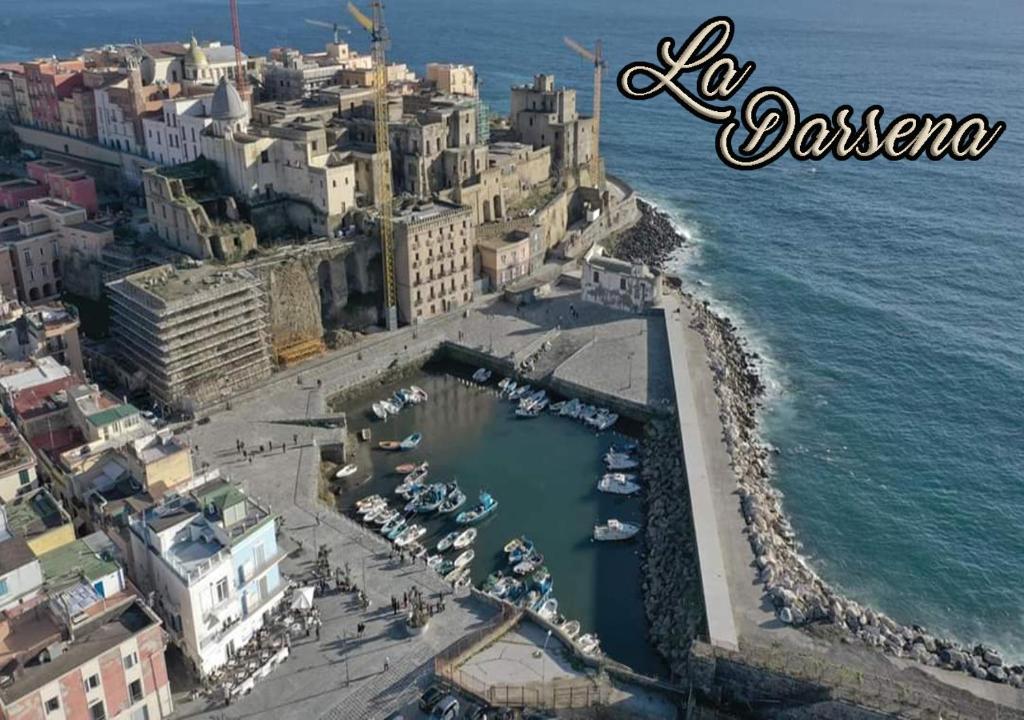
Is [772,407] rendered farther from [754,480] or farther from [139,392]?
[139,392]

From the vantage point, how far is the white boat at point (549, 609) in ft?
148

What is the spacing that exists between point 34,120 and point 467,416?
223 ft

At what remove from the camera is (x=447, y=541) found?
2021 inches

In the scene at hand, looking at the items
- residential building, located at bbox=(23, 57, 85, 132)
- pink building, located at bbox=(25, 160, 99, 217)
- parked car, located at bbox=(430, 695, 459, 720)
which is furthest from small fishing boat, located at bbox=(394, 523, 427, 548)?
residential building, located at bbox=(23, 57, 85, 132)

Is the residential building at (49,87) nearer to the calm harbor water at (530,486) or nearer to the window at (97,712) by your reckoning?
the calm harbor water at (530,486)

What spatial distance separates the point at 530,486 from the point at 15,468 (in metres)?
28.9

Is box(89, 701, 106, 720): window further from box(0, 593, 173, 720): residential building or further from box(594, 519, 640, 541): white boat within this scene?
box(594, 519, 640, 541): white boat

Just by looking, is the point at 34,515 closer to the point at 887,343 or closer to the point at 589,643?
the point at 589,643

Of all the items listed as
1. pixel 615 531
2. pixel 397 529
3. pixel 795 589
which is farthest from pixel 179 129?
pixel 795 589

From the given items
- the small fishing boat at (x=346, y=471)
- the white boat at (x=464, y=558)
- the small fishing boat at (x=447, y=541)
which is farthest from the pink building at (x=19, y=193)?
the white boat at (x=464, y=558)

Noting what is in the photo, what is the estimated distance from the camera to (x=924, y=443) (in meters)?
62.9

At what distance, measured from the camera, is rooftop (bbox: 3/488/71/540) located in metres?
37.7

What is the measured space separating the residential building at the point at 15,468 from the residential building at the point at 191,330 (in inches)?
683

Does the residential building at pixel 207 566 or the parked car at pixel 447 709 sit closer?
the parked car at pixel 447 709
